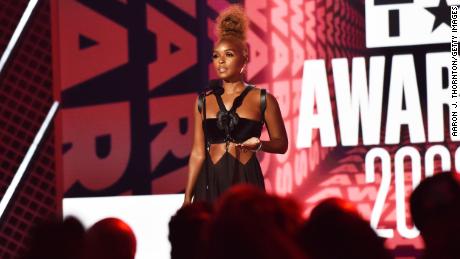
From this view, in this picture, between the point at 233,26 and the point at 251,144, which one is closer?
the point at 251,144

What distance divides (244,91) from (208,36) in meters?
1.65

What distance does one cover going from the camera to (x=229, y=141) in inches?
129

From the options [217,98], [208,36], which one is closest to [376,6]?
[208,36]

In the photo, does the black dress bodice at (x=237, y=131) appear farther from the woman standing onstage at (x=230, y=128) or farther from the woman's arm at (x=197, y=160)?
the woman's arm at (x=197, y=160)

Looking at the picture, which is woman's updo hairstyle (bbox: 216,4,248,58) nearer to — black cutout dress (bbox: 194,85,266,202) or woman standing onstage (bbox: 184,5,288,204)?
woman standing onstage (bbox: 184,5,288,204)

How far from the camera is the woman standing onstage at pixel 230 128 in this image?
328cm

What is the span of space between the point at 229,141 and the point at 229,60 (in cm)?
37

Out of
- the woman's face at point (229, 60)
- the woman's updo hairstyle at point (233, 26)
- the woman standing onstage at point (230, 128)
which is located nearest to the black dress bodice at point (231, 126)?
the woman standing onstage at point (230, 128)

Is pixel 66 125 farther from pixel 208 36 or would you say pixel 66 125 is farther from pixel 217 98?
pixel 217 98

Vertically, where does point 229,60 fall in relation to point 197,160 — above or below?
above

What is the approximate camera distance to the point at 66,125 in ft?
16.9

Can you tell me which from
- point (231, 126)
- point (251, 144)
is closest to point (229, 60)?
point (231, 126)

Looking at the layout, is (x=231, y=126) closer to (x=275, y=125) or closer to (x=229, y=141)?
(x=229, y=141)

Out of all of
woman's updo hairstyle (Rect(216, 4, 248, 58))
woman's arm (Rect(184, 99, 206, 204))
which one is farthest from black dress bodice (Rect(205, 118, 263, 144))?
woman's updo hairstyle (Rect(216, 4, 248, 58))
